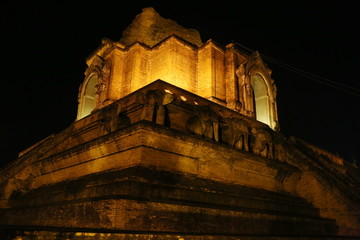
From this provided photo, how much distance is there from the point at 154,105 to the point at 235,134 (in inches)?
120

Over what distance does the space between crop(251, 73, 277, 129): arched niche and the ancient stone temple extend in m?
2.61

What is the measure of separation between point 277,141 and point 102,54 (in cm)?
1119

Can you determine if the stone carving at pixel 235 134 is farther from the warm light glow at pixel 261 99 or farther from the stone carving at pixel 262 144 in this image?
the warm light glow at pixel 261 99

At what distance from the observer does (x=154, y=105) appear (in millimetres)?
9062

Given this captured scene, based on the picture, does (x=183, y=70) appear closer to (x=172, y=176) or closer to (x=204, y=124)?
(x=204, y=124)

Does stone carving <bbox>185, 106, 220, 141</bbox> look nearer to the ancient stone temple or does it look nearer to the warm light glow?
the ancient stone temple

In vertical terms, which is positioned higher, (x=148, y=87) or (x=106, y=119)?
(x=148, y=87)

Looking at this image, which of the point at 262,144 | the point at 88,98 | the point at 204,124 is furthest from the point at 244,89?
the point at 88,98

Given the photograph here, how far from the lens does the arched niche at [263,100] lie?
709 inches

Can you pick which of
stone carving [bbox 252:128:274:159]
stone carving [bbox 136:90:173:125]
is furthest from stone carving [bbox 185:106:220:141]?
stone carving [bbox 252:128:274:159]

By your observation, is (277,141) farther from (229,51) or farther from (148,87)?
(229,51)

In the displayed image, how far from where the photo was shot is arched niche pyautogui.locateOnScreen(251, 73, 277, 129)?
59.1 ft

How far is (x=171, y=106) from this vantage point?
389 inches

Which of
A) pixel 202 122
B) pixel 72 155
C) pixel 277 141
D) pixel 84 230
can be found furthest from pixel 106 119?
pixel 277 141
